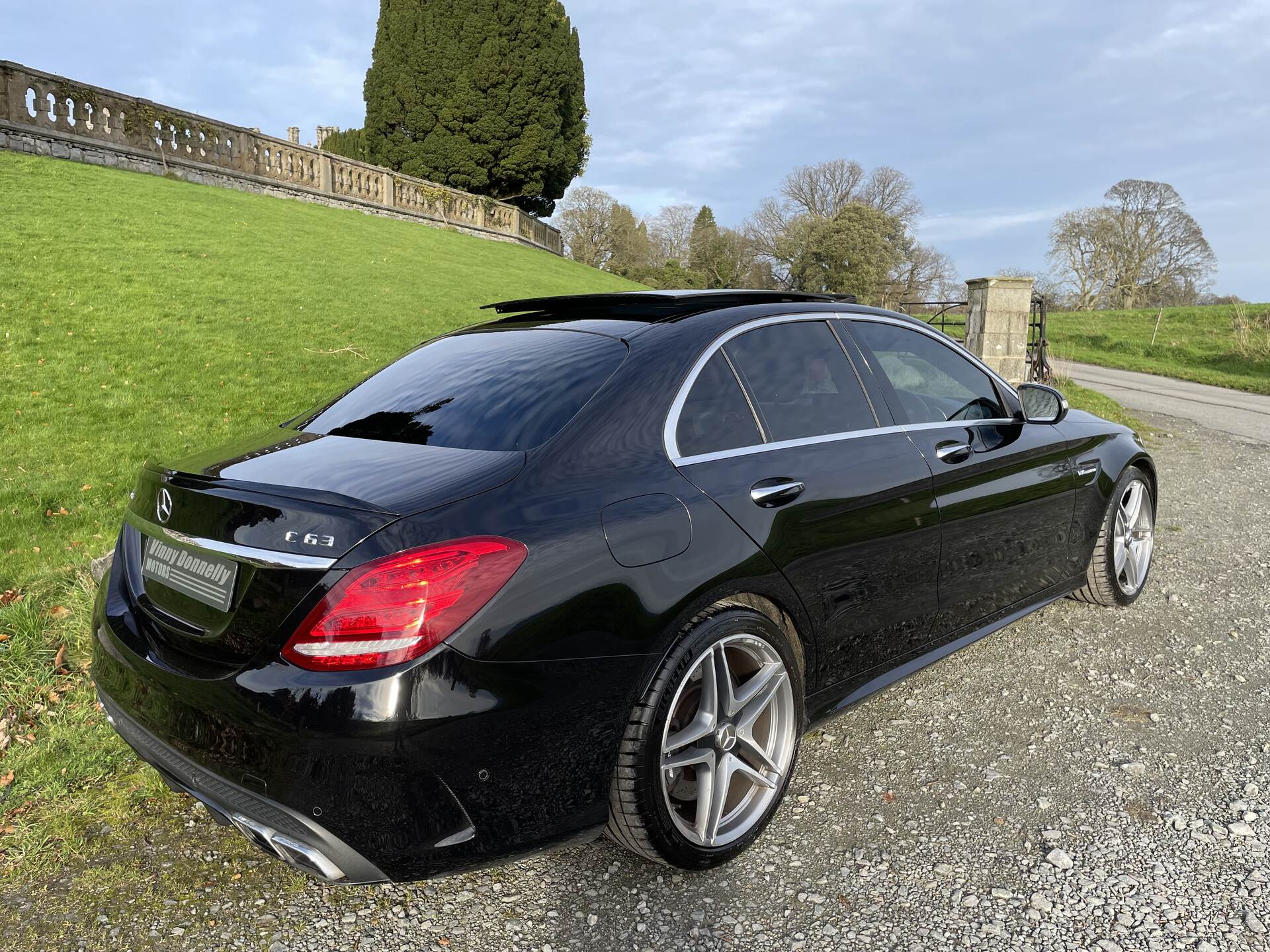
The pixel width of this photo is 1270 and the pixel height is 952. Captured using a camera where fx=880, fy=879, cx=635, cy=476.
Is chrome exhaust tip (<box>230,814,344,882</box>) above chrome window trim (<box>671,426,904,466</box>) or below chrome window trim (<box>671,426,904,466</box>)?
below

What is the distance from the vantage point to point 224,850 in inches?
104

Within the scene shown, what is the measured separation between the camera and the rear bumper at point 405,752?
1.89 metres

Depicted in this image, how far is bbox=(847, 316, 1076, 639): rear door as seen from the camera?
131 inches

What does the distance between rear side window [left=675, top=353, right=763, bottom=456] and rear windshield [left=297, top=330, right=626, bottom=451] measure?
264 mm

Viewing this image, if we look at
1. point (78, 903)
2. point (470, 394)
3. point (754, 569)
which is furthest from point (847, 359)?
point (78, 903)

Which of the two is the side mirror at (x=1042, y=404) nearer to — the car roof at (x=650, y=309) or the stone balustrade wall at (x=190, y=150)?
the car roof at (x=650, y=309)

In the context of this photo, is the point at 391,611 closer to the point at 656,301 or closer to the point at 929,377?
the point at 656,301

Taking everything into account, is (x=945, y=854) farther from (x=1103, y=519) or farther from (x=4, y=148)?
(x=4, y=148)

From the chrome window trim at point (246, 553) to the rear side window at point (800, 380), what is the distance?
146 cm

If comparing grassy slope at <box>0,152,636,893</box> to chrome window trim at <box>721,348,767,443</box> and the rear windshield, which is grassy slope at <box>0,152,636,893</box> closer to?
the rear windshield

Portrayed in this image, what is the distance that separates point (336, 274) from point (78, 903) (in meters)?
14.1

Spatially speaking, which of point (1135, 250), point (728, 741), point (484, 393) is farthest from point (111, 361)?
point (1135, 250)

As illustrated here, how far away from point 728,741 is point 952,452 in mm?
1520

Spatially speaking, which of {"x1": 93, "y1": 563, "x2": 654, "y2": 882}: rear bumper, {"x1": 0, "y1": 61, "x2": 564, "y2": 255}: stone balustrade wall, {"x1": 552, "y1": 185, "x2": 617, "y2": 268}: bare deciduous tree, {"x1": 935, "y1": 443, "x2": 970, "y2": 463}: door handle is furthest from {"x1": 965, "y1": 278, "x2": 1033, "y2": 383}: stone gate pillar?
{"x1": 552, "y1": 185, "x2": 617, "y2": 268}: bare deciduous tree
